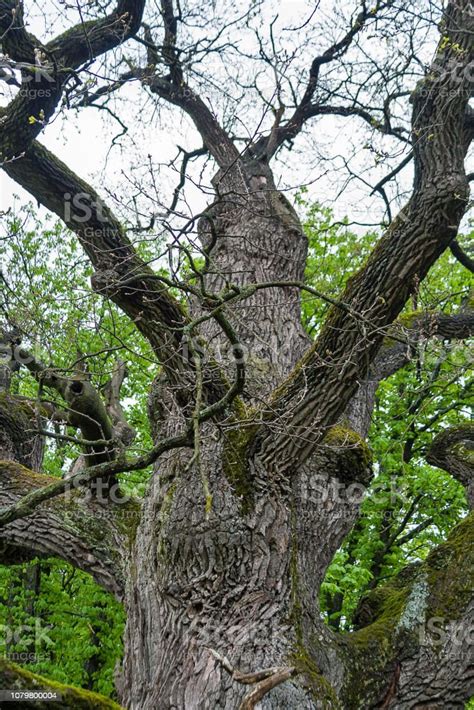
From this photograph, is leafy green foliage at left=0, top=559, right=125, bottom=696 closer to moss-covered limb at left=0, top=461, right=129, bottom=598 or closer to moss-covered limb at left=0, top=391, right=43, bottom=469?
moss-covered limb at left=0, top=391, right=43, bottom=469

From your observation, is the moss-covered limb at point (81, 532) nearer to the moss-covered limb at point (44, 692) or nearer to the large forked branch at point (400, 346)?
the moss-covered limb at point (44, 692)

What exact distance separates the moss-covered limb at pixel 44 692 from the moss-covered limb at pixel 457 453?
387cm

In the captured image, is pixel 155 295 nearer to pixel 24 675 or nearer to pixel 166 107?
pixel 24 675

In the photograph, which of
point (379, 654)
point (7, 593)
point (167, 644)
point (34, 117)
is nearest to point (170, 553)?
point (167, 644)

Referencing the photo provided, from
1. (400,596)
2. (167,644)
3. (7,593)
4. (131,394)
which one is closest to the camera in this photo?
(167,644)

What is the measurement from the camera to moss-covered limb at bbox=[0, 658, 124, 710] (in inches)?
93.2

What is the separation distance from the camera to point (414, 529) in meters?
11.5

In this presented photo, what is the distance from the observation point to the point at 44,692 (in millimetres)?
2457

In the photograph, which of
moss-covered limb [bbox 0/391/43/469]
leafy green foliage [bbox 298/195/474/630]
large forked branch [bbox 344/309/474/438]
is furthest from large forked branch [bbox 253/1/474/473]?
leafy green foliage [bbox 298/195/474/630]

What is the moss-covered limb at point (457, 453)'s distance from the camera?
5.65m

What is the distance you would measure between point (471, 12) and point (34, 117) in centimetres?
339

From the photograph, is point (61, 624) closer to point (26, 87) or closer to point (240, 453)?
point (240, 453)

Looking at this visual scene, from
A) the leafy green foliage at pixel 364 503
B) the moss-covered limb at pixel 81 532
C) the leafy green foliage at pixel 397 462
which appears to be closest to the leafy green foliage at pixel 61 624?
the leafy green foliage at pixel 364 503

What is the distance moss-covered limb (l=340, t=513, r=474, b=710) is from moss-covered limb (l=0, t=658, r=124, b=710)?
6.29ft
